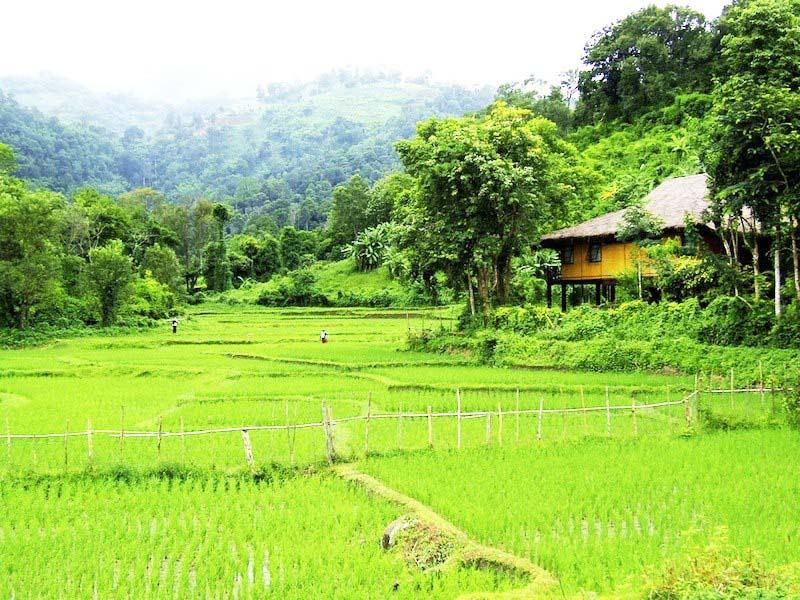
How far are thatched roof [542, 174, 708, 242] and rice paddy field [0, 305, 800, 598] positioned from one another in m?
8.76

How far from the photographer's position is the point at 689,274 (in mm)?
23828

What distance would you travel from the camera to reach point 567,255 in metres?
30.0

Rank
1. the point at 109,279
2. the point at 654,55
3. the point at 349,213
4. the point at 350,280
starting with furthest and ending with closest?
1. the point at 349,213
2. the point at 350,280
3. the point at 654,55
4. the point at 109,279

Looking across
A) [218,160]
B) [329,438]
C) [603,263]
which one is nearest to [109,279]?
[603,263]

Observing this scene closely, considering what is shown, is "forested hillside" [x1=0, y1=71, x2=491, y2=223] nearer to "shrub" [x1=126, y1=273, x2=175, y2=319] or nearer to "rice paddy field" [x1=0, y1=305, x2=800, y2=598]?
"shrub" [x1=126, y1=273, x2=175, y2=319]

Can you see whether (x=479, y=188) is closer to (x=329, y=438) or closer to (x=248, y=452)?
(x=329, y=438)

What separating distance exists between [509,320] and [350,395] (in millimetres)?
9128

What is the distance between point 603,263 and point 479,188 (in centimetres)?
627

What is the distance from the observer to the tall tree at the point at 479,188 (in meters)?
25.1

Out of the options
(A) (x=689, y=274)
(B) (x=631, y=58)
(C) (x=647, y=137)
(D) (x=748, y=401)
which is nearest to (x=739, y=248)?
(A) (x=689, y=274)

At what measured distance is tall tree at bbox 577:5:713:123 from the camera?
49156mm

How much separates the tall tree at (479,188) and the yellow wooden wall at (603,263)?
8.19 feet

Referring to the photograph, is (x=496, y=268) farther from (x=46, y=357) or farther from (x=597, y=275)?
(x=46, y=357)

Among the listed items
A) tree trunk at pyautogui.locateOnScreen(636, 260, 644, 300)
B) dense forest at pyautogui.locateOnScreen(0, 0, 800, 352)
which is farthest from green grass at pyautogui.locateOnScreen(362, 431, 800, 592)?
tree trunk at pyautogui.locateOnScreen(636, 260, 644, 300)
